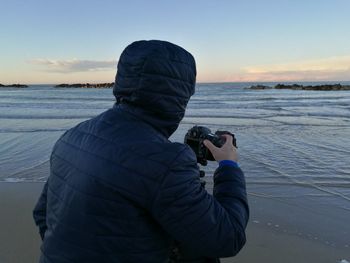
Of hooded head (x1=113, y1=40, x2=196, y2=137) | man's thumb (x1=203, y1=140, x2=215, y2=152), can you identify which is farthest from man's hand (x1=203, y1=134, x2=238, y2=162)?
hooded head (x1=113, y1=40, x2=196, y2=137)

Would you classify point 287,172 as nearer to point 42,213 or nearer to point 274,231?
point 274,231

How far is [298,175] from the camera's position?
7.70 meters

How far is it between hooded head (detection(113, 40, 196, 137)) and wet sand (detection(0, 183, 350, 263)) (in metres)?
2.84

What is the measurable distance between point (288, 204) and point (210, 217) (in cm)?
482

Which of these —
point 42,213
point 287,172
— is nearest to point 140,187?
point 42,213

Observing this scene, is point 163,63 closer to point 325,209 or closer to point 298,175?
point 325,209

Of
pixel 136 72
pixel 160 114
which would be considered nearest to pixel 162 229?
pixel 160 114

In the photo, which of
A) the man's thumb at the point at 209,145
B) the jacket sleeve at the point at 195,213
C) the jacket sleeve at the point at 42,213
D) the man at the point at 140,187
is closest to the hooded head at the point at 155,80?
the man at the point at 140,187

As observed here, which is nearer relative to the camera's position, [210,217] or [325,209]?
[210,217]

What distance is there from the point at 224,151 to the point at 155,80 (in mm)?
476

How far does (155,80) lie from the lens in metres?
1.49

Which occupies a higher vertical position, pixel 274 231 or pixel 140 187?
pixel 140 187

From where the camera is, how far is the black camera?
1875mm

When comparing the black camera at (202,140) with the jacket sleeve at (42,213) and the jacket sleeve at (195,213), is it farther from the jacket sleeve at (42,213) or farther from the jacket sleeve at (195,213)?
the jacket sleeve at (42,213)
